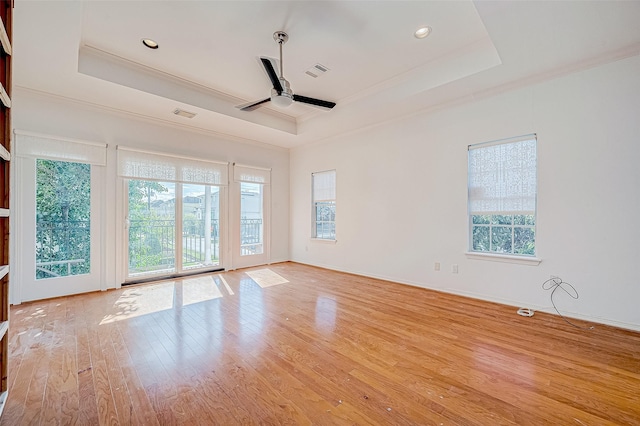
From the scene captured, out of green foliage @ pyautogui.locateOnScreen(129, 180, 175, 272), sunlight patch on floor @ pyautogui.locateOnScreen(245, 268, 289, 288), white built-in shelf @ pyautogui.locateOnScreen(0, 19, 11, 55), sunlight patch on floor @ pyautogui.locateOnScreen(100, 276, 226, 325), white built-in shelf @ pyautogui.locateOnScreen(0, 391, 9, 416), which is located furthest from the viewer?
sunlight patch on floor @ pyautogui.locateOnScreen(245, 268, 289, 288)

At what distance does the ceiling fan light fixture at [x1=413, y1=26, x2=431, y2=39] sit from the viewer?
2.82 metres

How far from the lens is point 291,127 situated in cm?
534

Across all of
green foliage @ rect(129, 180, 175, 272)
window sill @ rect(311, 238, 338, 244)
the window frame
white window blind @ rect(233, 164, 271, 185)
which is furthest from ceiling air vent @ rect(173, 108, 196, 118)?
the window frame

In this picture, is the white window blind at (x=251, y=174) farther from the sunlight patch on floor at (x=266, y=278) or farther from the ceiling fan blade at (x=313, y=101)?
the ceiling fan blade at (x=313, y=101)

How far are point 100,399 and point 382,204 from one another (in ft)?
13.5

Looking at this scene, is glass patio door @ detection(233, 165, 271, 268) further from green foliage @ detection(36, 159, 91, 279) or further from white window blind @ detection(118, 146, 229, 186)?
green foliage @ detection(36, 159, 91, 279)

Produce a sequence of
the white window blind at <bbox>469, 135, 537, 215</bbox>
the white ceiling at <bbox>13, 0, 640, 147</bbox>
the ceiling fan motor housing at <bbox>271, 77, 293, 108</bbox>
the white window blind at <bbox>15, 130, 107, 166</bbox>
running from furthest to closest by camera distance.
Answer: the white window blind at <bbox>15, 130, 107, 166</bbox> → the white window blind at <bbox>469, 135, 537, 215</bbox> → the ceiling fan motor housing at <bbox>271, 77, 293, 108</bbox> → the white ceiling at <bbox>13, 0, 640, 147</bbox>

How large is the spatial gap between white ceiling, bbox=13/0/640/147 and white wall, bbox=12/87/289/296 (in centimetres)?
19

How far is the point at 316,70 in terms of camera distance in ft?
11.9

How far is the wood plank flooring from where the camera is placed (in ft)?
5.26

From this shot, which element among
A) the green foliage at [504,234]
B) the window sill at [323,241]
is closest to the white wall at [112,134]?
the window sill at [323,241]

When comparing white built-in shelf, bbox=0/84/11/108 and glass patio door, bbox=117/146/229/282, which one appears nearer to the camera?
white built-in shelf, bbox=0/84/11/108

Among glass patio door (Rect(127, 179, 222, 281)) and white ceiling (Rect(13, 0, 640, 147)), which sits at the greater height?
white ceiling (Rect(13, 0, 640, 147))

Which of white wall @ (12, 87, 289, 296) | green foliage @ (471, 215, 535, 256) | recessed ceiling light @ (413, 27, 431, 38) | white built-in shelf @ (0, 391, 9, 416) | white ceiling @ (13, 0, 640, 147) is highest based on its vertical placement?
recessed ceiling light @ (413, 27, 431, 38)
